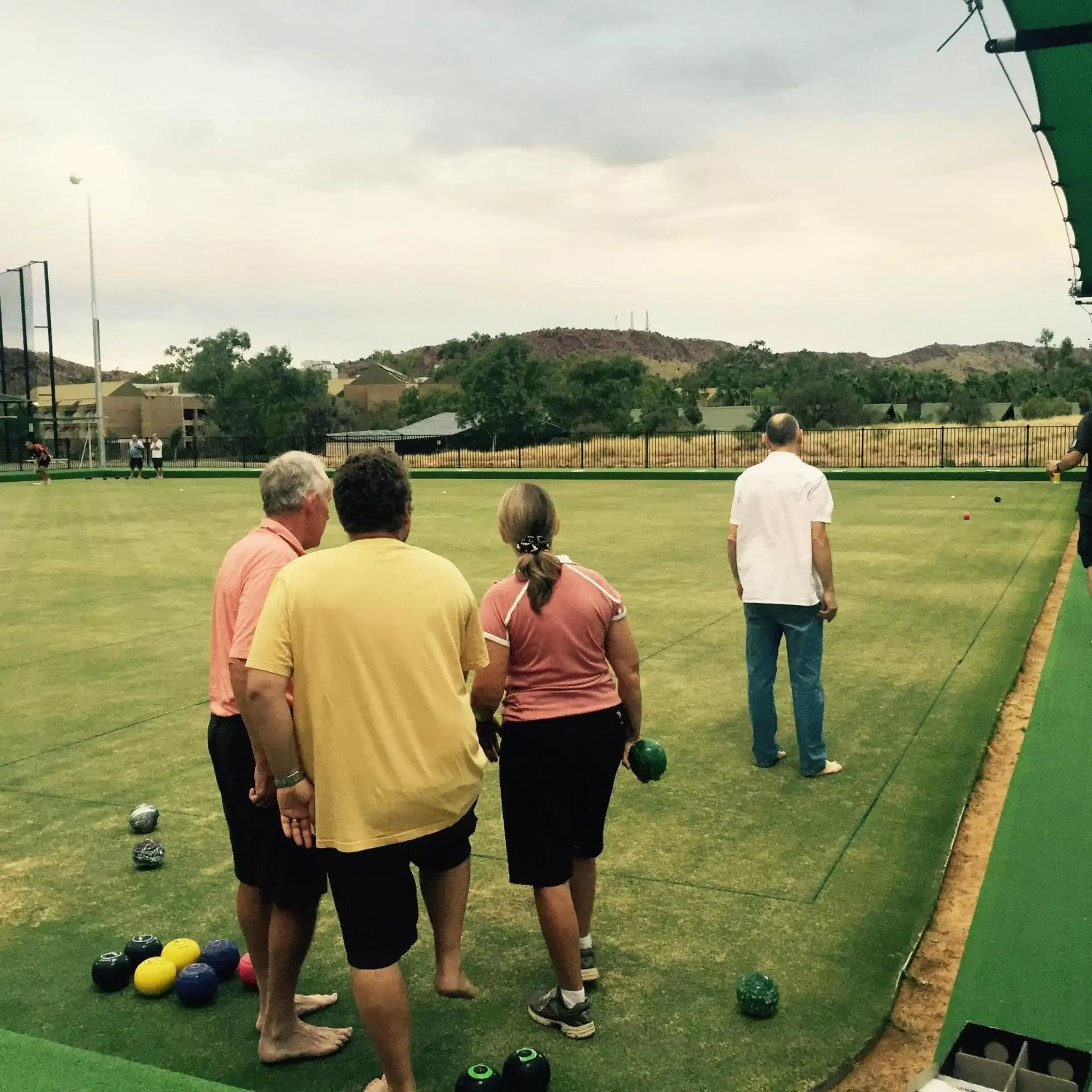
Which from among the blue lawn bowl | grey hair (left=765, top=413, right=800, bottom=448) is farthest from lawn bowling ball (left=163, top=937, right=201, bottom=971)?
grey hair (left=765, top=413, right=800, bottom=448)

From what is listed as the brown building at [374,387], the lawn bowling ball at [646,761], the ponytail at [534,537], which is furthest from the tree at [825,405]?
the brown building at [374,387]

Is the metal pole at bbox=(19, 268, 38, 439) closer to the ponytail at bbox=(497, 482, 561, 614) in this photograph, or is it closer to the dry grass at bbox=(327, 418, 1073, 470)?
the dry grass at bbox=(327, 418, 1073, 470)

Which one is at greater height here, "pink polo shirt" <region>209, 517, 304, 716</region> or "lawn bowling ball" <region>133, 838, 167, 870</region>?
"pink polo shirt" <region>209, 517, 304, 716</region>

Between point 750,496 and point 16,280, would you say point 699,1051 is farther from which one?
point 16,280

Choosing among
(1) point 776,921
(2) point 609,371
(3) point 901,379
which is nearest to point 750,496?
(1) point 776,921

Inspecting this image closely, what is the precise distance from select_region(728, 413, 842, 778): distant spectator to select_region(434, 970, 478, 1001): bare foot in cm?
268

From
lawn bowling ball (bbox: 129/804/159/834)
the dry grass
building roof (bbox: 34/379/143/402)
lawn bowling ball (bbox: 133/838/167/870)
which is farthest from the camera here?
building roof (bbox: 34/379/143/402)

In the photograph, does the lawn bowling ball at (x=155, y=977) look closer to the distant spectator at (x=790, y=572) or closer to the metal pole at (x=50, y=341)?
the distant spectator at (x=790, y=572)

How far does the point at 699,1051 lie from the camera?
321 cm

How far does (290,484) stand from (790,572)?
3.08 metres

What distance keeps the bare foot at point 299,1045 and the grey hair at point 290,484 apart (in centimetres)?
153

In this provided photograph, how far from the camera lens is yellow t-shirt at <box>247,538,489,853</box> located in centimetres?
270

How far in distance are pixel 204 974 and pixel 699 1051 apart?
5.24ft

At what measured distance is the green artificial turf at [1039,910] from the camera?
326 centimetres
